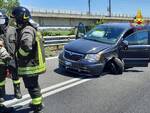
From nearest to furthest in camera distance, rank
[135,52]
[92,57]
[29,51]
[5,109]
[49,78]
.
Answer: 1. [29,51]
2. [5,109]
3. [49,78]
4. [92,57]
5. [135,52]

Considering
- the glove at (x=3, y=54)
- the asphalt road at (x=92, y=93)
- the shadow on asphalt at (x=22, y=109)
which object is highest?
the glove at (x=3, y=54)

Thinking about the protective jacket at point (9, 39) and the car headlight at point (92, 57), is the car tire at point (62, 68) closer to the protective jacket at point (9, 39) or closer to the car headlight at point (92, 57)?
the car headlight at point (92, 57)

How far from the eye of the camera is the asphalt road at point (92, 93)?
698 centimetres

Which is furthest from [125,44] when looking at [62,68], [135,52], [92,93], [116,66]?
[92,93]

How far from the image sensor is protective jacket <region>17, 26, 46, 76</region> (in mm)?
5906

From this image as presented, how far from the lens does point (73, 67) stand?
407 inches

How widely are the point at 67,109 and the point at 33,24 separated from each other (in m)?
1.79

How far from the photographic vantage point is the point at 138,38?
11680 millimetres

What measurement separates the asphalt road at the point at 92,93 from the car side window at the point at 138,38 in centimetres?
97

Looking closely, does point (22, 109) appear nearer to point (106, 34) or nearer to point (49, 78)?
point (49, 78)

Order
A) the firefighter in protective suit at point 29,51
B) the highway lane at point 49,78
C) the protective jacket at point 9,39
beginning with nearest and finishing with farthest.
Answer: the firefighter in protective suit at point 29,51, the protective jacket at point 9,39, the highway lane at point 49,78

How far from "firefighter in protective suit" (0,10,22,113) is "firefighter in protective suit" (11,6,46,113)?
48cm

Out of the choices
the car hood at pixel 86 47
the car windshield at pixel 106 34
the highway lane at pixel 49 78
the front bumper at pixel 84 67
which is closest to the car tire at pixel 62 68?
the highway lane at pixel 49 78

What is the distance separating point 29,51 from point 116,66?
521 cm
